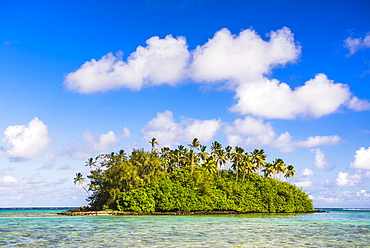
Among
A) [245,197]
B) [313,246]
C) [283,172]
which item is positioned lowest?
[313,246]

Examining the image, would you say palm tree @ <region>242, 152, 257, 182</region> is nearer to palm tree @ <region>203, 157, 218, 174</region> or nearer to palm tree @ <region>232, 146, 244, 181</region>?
palm tree @ <region>232, 146, 244, 181</region>

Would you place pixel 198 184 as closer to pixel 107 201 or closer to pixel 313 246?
pixel 107 201

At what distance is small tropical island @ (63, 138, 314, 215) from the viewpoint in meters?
91.4

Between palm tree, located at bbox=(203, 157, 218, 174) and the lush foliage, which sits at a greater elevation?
palm tree, located at bbox=(203, 157, 218, 174)

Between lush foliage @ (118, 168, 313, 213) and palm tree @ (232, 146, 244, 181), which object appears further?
palm tree @ (232, 146, 244, 181)

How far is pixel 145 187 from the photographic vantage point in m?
92.6

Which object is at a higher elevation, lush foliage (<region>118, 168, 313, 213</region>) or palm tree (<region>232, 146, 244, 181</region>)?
palm tree (<region>232, 146, 244, 181</region>)

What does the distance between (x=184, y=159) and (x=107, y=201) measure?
109 ft

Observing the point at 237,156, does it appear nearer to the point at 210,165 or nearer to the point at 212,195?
the point at 210,165

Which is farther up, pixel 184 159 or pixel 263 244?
pixel 184 159

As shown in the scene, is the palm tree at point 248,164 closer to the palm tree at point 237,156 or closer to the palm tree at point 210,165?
the palm tree at point 237,156

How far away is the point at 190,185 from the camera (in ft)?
330

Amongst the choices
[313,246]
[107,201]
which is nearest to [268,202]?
[107,201]

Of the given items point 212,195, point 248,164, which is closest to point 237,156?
point 248,164
